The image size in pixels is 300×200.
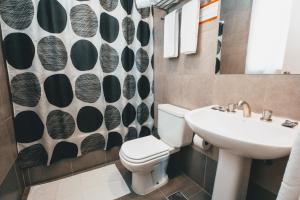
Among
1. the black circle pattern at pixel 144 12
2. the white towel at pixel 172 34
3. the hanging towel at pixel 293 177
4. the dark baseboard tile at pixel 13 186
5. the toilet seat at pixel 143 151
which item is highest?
the black circle pattern at pixel 144 12

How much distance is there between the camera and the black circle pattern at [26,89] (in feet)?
4.00

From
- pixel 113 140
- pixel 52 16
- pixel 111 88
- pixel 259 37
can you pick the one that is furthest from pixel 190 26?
pixel 113 140

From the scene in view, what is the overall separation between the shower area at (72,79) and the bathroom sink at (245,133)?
98 cm

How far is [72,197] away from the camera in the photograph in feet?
A: 4.25

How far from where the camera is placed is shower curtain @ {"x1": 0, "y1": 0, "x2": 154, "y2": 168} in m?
1.22

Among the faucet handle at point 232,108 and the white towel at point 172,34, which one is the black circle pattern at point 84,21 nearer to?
the white towel at point 172,34

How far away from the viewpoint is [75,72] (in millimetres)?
1420

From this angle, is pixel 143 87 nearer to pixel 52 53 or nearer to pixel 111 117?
pixel 111 117

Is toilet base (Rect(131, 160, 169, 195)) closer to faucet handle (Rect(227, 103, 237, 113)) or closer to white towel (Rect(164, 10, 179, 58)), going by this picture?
faucet handle (Rect(227, 103, 237, 113))

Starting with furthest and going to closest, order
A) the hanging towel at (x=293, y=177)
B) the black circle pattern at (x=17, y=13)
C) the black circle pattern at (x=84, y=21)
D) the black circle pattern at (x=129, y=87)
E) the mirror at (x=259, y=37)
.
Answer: the black circle pattern at (x=129, y=87) < the black circle pattern at (x=84, y=21) < the black circle pattern at (x=17, y=13) < the mirror at (x=259, y=37) < the hanging towel at (x=293, y=177)

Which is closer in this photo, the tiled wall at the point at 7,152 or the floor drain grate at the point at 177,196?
the tiled wall at the point at 7,152

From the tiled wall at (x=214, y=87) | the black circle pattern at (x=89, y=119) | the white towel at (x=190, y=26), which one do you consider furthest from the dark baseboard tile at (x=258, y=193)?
the black circle pattern at (x=89, y=119)

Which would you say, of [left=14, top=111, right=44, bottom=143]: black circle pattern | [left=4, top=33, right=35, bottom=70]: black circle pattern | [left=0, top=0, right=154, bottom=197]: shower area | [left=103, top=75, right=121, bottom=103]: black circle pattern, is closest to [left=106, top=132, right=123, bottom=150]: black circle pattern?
[left=0, top=0, right=154, bottom=197]: shower area

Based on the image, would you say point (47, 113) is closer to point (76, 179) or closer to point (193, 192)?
point (76, 179)
